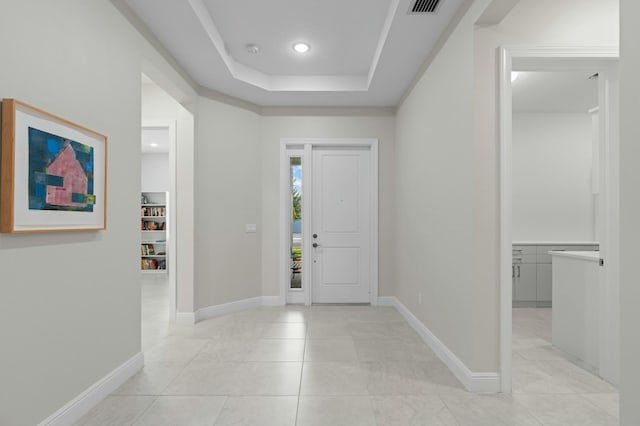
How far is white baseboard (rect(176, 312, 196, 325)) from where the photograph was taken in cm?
397

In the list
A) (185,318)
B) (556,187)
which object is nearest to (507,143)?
(556,187)

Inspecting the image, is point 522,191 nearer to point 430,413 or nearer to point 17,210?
point 430,413

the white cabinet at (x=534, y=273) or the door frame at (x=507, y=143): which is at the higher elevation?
the door frame at (x=507, y=143)

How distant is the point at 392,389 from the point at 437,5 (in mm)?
2787

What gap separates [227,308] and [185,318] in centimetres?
56

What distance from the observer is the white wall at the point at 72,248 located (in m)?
1.65

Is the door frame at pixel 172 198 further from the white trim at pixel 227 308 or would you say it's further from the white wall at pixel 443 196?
the white wall at pixel 443 196

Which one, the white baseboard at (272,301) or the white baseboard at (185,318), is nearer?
the white baseboard at (185,318)

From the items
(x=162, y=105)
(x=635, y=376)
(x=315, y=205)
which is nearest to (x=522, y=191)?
(x=315, y=205)

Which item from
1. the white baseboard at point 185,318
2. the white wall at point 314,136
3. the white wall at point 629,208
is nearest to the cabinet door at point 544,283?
the white wall at point 314,136

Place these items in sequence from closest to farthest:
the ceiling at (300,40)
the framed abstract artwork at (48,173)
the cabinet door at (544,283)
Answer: the framed abstract artwork at (48,173) → the ceiling at (300,40) → the cabinet door at (544,283)

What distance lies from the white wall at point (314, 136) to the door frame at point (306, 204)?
64 millimetres

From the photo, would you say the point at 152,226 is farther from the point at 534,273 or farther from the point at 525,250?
the point at 534,273

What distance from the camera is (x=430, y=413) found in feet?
6.96
